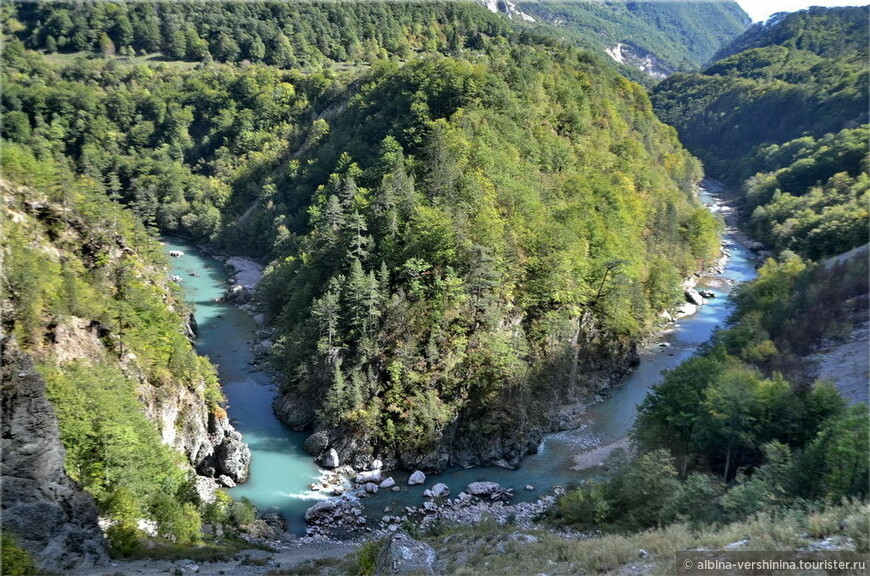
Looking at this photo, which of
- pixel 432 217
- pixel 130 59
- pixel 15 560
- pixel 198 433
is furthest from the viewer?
pixel 130 59

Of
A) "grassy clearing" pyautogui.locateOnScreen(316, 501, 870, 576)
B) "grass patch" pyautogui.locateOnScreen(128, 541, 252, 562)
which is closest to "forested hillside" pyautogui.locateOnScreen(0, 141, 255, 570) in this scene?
"grass patch" pyautogui.locateOnScreen(128, 541, 252, 562)

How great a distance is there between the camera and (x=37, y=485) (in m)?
Result: 15.3

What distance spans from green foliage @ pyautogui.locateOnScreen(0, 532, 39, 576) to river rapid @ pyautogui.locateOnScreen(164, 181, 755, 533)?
14.5 metres

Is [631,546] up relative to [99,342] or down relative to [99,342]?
up

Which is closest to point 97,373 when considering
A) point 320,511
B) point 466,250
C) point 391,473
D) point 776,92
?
point 320,511

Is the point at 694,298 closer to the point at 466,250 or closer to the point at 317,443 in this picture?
the point at 466,250

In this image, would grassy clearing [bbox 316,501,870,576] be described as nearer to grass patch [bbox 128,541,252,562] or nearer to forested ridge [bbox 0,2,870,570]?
forested ridge [bbox 0,2,870,570]

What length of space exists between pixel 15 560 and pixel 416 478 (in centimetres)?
1975

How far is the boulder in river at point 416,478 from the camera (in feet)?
97.5

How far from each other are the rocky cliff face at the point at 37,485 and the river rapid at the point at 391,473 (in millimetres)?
12292

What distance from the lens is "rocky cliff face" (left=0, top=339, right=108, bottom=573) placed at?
14500mm

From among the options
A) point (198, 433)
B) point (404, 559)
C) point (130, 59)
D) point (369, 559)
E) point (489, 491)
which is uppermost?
point (130, 59)

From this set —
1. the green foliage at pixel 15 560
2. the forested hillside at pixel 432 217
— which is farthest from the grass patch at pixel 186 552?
the forested hillside at pixel 432 217

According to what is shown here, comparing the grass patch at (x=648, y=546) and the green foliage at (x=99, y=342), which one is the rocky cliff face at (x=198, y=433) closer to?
the green foliage at (x=99, y=342)
